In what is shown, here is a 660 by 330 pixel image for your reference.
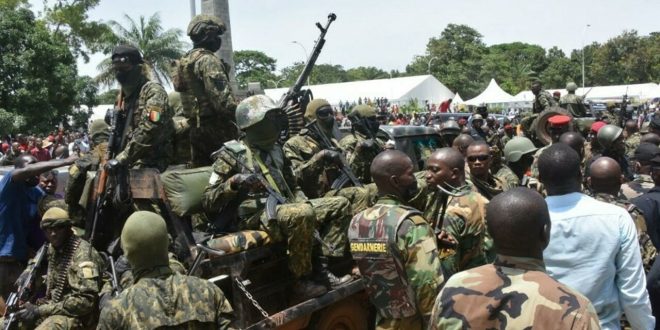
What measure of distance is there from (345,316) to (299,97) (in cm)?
300

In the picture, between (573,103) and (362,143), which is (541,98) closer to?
(573,103)

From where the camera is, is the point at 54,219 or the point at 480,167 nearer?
the point at 54,219

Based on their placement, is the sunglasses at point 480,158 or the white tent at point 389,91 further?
the white tent at point 389,91

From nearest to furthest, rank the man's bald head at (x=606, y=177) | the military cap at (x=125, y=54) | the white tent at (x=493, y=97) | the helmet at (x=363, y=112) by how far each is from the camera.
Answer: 1. the man's bald head at (x=606, y=177)
2. the military cap at (x=125, y=54)
3. the helmet at (x=363, y=112)
4. the white tent at (x=493, y=97)

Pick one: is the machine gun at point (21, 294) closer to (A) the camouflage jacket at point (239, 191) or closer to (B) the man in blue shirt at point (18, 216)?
(B) the man in blue shirt at point (18, 216)

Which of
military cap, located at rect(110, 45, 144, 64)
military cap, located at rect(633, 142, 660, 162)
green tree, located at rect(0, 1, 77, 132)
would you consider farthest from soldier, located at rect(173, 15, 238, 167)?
green tree, located at rect(0, 1, 77, 132)

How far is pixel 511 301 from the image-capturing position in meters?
2.18

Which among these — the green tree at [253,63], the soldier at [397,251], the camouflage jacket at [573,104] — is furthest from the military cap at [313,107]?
the green tree at [253,63]

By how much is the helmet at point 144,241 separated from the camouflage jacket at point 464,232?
1694 mm

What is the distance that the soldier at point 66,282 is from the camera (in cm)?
434

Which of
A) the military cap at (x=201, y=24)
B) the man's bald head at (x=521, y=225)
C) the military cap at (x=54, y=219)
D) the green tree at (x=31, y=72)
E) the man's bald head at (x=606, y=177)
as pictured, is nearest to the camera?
the man's bald head at (x=521, y=225)

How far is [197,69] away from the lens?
5.86m

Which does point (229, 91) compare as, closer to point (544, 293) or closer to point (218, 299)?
point (218, 299)

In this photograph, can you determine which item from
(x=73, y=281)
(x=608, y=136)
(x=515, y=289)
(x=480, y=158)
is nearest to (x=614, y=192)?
(x=480, y=158)
